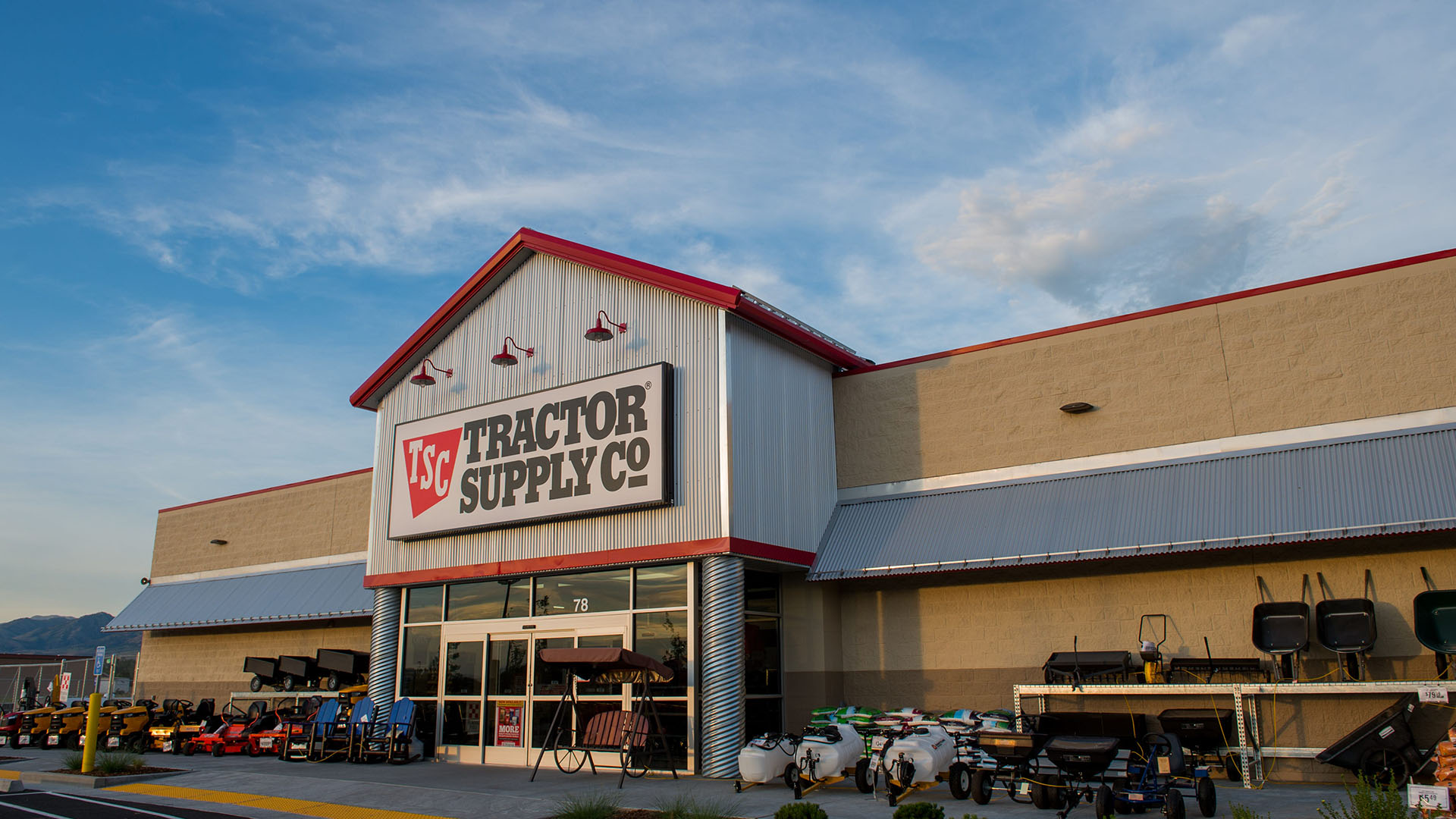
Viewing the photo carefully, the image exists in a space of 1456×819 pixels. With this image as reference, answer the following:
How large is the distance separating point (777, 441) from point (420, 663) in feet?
30.1

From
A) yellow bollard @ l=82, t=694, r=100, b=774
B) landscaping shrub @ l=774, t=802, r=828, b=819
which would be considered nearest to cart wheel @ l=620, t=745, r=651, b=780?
landscaping shrub @ l=774, t=802, r=828, b=819

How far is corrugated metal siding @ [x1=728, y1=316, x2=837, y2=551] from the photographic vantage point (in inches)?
691

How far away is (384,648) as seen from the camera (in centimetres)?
2195

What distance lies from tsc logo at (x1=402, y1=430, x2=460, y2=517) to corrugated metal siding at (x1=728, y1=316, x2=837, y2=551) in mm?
6778

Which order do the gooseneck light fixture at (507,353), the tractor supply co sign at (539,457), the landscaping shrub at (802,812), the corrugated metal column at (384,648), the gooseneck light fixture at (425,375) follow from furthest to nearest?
1. the gooseneck light fixture at (425,375)
2. the corrugated metal column at (384,648)
3. the gooseneck light fixture at (507,353)
4. the tractor supply co sign at (539,457)
5. the landscaping shrub at (802,812)

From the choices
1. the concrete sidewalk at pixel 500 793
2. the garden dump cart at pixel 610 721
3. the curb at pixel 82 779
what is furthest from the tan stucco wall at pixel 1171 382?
the curb at pixel 82 779

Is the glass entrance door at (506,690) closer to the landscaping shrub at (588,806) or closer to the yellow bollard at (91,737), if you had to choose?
the landscaping shrub at (588,806)

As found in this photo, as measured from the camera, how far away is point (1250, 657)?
15438 mm

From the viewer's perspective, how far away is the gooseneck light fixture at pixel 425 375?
71.4 feet

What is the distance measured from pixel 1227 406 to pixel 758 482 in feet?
25.4

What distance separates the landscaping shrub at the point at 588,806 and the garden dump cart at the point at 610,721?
1.33 meters

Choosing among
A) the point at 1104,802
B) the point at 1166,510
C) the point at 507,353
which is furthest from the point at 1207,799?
the point at 507,353

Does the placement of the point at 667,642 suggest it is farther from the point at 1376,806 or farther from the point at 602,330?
Answer: the point at 1376,806

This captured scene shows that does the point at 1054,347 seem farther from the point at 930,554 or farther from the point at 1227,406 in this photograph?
the point at 930,554
